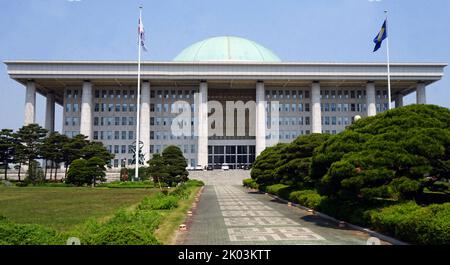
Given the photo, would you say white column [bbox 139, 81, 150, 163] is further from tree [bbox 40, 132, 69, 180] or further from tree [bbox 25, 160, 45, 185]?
tree [bbox 25, 160, 45, 185]

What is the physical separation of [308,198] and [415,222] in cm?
1211

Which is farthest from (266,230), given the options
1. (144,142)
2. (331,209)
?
(144,142)

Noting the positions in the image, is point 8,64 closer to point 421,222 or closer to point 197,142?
point 197,142

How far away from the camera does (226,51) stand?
299ft

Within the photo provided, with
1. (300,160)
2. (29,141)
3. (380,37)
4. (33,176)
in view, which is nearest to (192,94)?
(29,141)

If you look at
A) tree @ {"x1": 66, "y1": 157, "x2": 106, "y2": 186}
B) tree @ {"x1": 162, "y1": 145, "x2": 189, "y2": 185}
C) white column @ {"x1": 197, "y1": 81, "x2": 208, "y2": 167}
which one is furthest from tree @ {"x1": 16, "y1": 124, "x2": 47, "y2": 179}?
white column @ {"x1": 197, "y1": 81, "x2": 208, "y2": 167}

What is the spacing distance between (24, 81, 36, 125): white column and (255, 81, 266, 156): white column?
44.8 metres

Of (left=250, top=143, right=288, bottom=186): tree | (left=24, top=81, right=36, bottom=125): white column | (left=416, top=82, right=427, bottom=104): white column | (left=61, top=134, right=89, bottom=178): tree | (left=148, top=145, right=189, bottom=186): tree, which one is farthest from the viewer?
(left=416, top=82, right=427, bottom=104): white column

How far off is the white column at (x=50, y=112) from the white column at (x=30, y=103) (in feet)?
21.2

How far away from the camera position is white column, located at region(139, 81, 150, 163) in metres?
81.7

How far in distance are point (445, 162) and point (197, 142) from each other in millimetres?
72391

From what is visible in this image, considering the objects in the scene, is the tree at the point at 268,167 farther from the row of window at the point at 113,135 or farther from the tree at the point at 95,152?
the row of window at the point at 113,135

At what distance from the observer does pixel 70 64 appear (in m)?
79.8

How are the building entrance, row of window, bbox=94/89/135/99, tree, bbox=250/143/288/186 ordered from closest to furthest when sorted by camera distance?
tree, bbox=250/143/288/186
the building entrance
row of window, bbox=94/89/135/99
